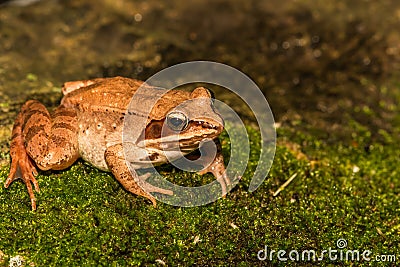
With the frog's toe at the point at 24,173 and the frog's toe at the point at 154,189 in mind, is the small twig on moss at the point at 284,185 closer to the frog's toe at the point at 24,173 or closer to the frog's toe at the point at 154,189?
the frog's toe at the point at 154,189

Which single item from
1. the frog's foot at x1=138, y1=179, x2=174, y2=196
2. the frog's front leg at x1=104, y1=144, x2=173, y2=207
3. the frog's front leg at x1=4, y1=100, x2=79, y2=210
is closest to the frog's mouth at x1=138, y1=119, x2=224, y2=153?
the frog's front leg at x1=104, y1=144, x2=173, y2=207

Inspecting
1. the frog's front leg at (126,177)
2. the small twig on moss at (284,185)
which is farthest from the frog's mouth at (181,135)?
the small twig on moss at (284,185)

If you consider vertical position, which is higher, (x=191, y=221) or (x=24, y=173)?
(x=24, y=173)

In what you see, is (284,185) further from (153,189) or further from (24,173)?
(24,173)

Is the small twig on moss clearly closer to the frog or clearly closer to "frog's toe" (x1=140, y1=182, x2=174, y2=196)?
the frog

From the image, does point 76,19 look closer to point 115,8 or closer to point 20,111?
point 115,8

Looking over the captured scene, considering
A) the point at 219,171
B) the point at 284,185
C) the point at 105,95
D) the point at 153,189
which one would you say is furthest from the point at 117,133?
the point at 284,185
